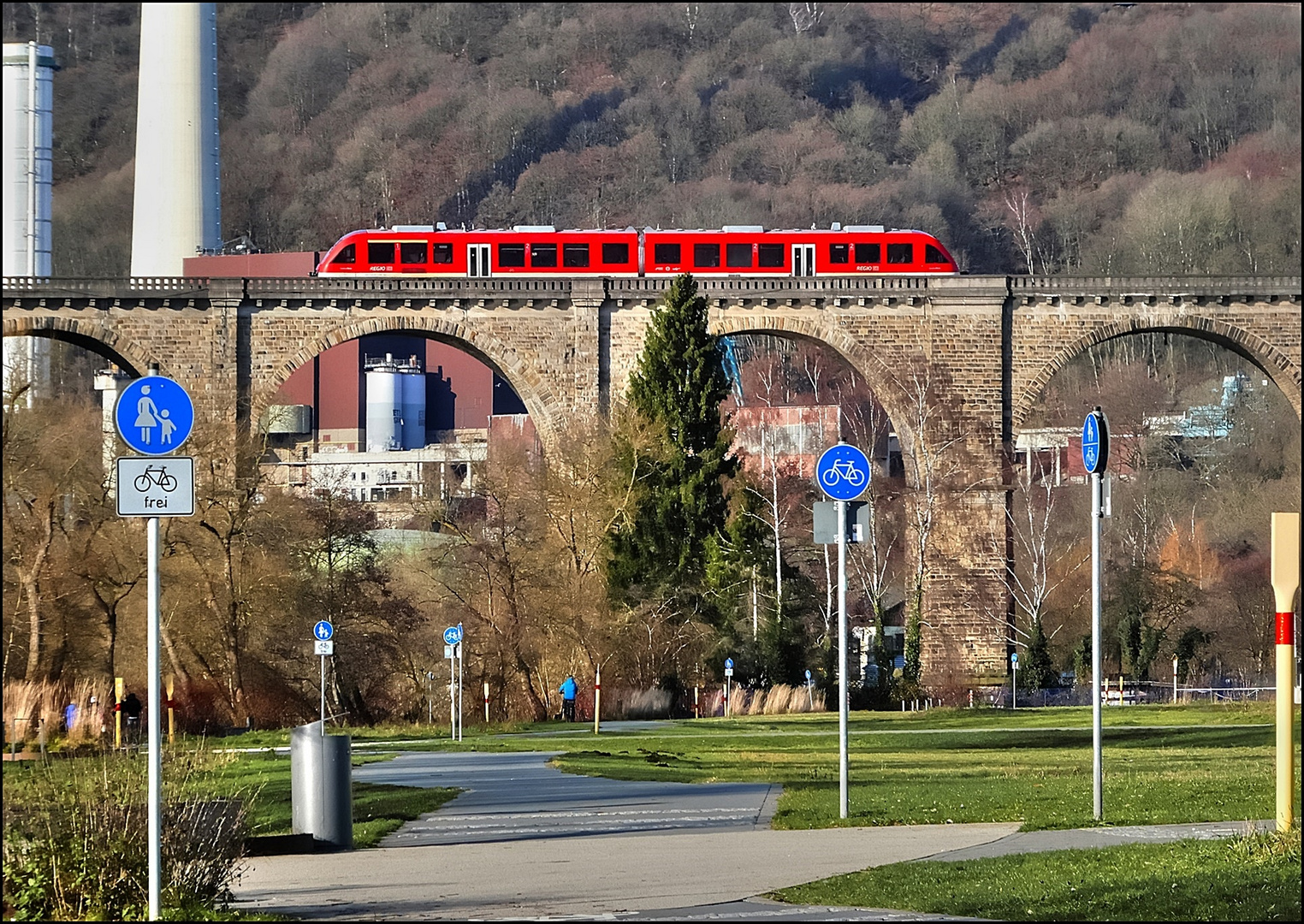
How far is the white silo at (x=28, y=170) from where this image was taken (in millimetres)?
76938

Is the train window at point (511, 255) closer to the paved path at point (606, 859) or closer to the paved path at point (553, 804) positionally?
the paved path at point (553, 804)

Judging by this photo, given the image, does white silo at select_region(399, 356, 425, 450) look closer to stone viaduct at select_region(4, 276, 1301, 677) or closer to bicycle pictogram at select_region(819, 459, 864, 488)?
stone viaduct at select_region(4, 276, 1301, 677)

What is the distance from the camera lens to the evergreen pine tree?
41000 millimetres

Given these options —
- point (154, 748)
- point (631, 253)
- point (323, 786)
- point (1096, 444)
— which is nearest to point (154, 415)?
point (154, 748)

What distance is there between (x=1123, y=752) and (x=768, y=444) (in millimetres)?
46963

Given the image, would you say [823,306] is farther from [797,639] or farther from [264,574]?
[264,574]

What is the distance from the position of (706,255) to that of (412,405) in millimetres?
46813

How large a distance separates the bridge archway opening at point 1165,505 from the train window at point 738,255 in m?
8.89

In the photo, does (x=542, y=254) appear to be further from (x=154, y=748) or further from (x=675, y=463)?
(x=154, y=748)

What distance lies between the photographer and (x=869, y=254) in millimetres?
55938

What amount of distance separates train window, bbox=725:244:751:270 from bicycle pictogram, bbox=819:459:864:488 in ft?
130

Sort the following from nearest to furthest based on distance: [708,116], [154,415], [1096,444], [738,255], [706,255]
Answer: [154,415], [1096,444], [738,255], [706,255], [708,116]

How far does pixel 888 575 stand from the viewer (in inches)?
2598

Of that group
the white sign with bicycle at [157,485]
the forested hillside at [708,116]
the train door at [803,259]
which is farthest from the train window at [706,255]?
the forested hillside at [708,116]
